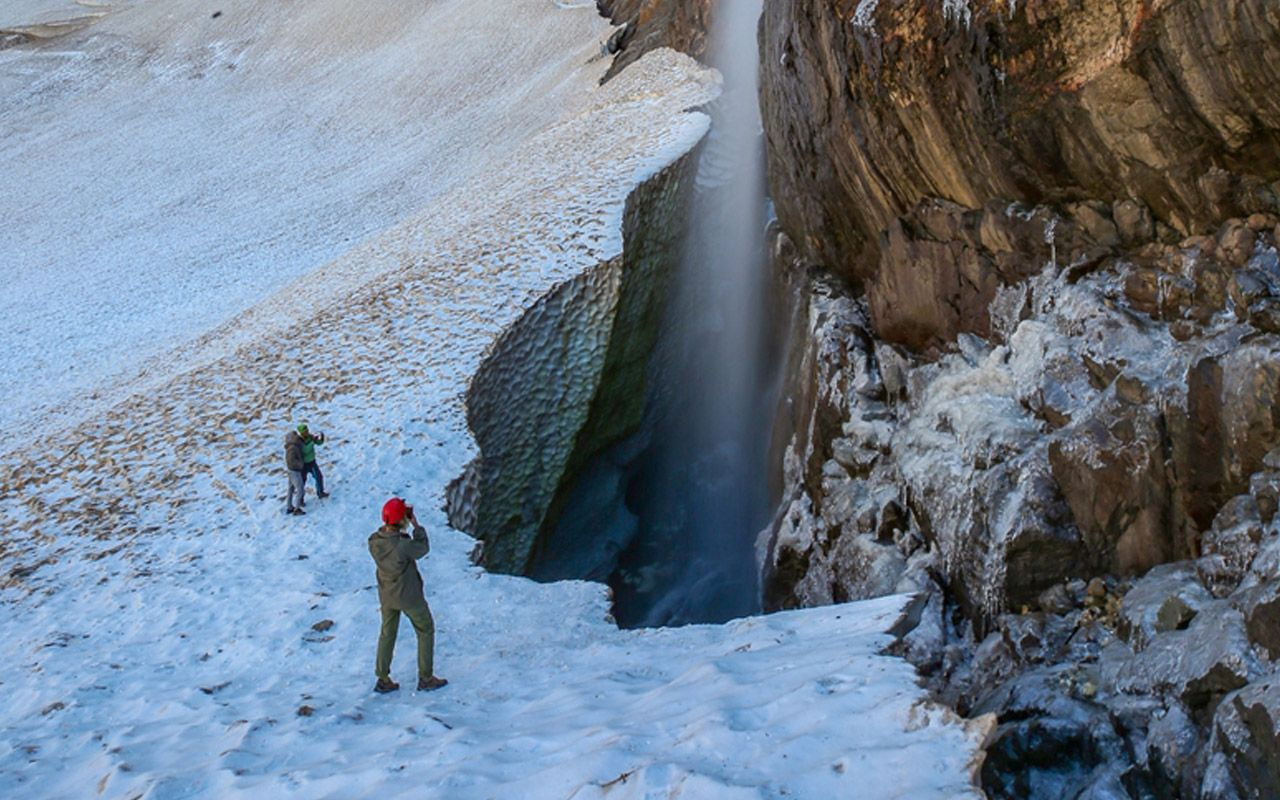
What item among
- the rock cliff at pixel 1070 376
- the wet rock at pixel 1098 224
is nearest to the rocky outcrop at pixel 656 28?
the rock cliff at pixel 1070 376

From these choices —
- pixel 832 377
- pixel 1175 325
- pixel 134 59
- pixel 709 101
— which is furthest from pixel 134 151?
pixel 1175 325

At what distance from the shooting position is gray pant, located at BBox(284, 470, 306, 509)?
11516 mm

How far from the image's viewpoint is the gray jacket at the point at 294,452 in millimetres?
11344

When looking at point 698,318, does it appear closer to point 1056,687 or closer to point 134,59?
point 1056,687

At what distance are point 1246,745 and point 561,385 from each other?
1079cm

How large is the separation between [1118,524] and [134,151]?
37225mm

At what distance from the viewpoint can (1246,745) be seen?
575 cm

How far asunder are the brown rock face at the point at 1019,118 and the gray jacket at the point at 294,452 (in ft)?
22.4

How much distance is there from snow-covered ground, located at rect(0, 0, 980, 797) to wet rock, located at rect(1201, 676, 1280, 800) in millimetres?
1577

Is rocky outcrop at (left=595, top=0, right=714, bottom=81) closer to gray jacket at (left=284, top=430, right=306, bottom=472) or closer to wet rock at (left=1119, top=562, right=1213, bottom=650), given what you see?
gray jacket at (left=284, top=430, right=306, bottom=472)

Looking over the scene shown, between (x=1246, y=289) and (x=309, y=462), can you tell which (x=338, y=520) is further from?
(x=1246, y=289)

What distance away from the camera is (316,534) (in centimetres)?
1125

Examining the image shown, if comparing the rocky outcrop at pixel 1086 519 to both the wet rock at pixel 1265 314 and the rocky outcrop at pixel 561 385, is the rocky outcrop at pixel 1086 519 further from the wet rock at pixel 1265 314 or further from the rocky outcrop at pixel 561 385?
the rocky outcrop at pixel 561 385

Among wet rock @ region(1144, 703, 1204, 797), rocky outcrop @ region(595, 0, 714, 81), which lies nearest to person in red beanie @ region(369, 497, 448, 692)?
wet rock @ region(1144, 703, 1204, 797)
